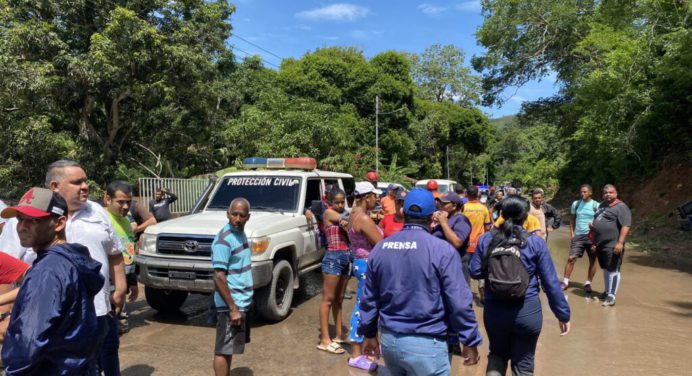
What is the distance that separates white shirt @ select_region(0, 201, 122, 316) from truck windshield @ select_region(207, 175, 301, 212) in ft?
11.3

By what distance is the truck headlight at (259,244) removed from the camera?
5.47m

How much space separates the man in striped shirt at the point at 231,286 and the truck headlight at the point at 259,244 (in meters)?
1.65

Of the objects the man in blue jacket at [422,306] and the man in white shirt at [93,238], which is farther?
the man in white shirt at [93,238]

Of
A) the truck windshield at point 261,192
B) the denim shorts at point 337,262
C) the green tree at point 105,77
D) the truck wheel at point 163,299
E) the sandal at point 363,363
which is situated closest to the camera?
the sandal at point 363,363

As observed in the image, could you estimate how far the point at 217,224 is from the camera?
577 cm

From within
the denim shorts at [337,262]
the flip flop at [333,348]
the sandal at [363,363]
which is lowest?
the flip flop at [333,348]

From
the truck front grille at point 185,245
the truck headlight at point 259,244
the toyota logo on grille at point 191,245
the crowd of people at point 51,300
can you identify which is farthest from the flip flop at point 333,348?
the crowd of people at point 51,300

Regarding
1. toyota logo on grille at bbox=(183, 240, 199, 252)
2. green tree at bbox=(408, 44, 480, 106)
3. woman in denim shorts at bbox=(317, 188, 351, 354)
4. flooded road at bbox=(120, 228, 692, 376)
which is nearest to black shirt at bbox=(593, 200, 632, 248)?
flooded road at bbox=(120, 228, 692, 376)

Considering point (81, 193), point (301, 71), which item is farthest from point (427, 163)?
point (81, 193)

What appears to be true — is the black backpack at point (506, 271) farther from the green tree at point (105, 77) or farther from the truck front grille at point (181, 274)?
the green tree at point (105, 77)

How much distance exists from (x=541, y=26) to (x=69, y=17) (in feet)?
72.8

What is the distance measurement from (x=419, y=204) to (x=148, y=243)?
4.18 metres

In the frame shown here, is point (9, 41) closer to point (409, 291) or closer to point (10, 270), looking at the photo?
point (10, 270)

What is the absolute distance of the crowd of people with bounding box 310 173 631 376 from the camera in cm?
260
